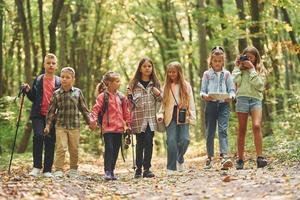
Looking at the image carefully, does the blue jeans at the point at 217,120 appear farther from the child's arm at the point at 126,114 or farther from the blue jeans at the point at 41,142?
the blue jeans at the point at 41,142

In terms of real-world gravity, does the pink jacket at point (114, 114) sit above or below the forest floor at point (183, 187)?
above

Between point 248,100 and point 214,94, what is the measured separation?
0.79m

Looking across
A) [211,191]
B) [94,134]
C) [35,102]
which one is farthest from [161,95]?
[94,134]

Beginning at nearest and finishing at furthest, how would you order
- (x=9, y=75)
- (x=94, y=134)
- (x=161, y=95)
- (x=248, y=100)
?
1. (x=248, y=100)
2. (x=161, y=95)
3. (x=94, y=134)
4. (x=9, y=75)

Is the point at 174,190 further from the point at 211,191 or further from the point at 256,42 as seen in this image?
the point at 256,42

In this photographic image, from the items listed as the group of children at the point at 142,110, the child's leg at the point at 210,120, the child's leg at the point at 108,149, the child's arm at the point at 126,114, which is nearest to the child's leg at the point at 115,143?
the group of children at the point at 142,110

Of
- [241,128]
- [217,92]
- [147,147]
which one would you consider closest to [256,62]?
[217,92]

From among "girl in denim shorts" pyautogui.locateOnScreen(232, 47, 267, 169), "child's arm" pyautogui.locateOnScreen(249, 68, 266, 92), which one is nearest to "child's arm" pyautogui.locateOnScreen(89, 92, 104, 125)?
"girl in denim shorts" pyautogui.locateOnScreen(232, 47, 267, 169)

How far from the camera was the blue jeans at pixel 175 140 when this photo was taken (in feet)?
32.6

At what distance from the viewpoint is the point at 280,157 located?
10.8m

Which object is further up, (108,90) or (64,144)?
(108,90)

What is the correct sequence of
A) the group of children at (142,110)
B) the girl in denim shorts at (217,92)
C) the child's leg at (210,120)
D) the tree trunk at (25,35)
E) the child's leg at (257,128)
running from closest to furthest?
the child's leg at (257,128) → the group of children at (142,110) → the girl in denim shorts at (217,92) → the child's leg at (210,120) → the tree trunk at (25,35)

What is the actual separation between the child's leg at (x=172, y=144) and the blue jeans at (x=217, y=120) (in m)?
0.64

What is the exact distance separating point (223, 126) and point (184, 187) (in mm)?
2481
